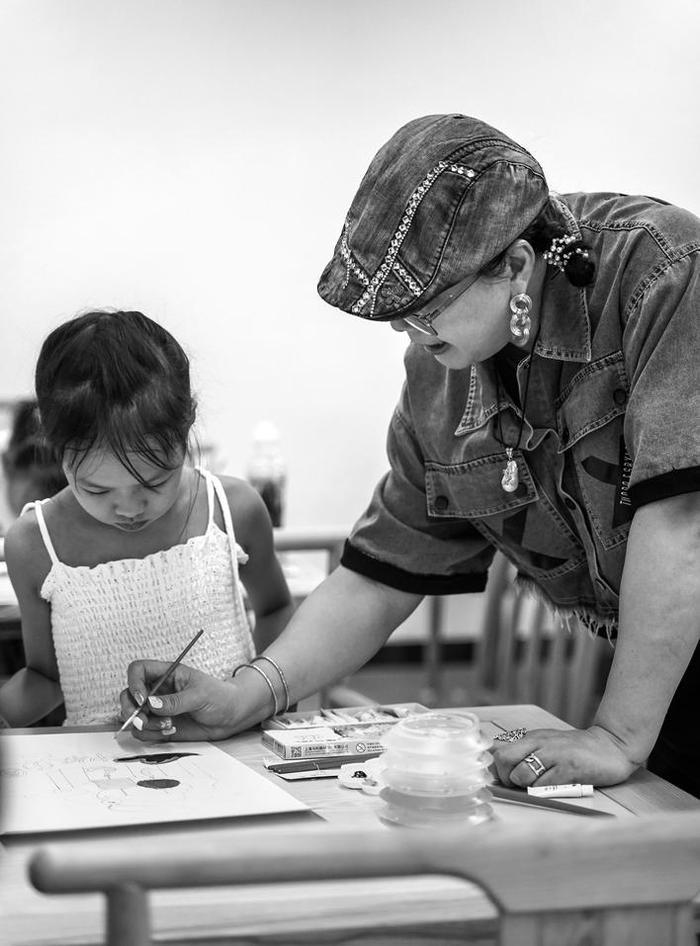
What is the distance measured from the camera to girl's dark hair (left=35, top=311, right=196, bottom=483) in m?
1.43

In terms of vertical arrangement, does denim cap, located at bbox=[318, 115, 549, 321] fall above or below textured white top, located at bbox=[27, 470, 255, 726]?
above

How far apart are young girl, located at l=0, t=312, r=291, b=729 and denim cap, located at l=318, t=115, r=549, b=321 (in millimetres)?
426

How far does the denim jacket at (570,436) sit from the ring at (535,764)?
256 millimetres

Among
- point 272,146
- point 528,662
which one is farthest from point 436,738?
point 272,146

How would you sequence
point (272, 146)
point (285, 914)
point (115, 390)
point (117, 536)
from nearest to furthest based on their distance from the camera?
point (285, 914), point (115, 390), point (117, 536), point (272, 146)

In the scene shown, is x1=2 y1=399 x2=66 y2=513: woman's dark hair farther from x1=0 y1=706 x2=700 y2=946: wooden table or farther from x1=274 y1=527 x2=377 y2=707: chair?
→ x1=0 y1=706 x2=700 y2=946: wooden table

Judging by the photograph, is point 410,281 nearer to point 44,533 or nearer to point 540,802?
point 540,802

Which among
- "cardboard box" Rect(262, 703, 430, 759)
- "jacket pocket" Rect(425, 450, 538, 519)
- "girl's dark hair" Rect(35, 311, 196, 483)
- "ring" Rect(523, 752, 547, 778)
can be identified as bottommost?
"cardboard box" Rect(262, 703, 430, 759)

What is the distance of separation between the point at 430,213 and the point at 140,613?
0.73 meters

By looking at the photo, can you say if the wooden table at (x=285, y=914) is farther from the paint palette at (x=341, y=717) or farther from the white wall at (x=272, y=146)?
the white wall at (x=272, y=146)

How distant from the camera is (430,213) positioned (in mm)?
1079

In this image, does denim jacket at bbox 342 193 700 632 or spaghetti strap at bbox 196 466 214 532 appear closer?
denim jacket at bbox 342 193 700 632

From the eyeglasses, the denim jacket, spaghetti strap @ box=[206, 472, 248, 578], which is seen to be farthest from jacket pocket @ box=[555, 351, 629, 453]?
spaghetti strap @ box=[206, 472, 248, 578]

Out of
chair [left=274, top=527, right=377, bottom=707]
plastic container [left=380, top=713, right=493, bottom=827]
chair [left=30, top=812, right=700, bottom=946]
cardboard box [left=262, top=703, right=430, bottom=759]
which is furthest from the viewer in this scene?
chair [left=274, top=527, right=377, bottom=707]
